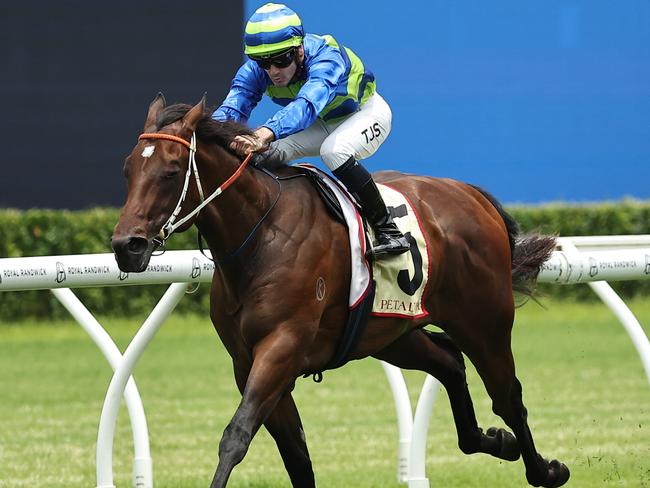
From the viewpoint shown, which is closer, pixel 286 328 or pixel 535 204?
pixel 286 328

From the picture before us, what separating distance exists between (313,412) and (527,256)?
3.45m

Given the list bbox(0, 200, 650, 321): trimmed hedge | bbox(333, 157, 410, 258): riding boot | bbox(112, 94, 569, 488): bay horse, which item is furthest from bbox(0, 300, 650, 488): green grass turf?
bbox(333, 157, 410, 258): riding boot

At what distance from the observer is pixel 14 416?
8.29 meters

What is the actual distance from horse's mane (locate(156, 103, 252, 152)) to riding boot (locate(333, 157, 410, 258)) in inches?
17.4

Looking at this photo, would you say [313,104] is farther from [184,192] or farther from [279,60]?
[184,192]

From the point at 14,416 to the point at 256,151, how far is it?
478 centimetres

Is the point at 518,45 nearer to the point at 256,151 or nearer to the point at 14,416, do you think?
the point at 14,416

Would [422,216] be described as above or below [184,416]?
above

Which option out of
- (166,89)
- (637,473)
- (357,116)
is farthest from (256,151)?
(166,89)

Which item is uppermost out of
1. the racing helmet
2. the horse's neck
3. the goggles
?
the racing helmet

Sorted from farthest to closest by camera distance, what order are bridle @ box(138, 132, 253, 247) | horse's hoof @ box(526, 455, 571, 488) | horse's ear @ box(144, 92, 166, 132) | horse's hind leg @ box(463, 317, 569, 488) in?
horse's hoof @ box(526, 455, 571, 488)
horse's hind leg @ box(463, 317, 569, 488)
horse's ear @ box(144, 92, 166, 132)
bridle @ box(138, 132, 253, 247)

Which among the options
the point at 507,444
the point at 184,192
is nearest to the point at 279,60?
the point at 184,192

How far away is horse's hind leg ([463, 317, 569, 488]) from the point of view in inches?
195

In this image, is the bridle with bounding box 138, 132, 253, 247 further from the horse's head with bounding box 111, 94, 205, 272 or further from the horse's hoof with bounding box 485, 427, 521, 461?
the horse's hoof with bounding box 485, 427, 521, 461
